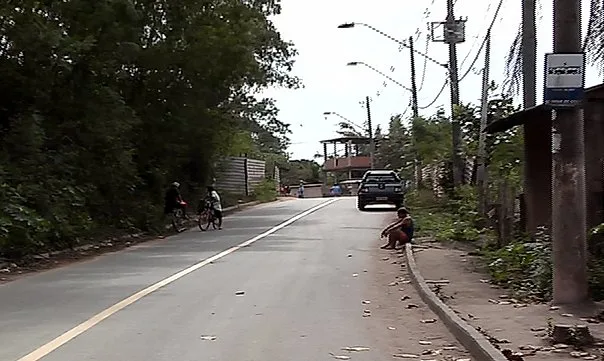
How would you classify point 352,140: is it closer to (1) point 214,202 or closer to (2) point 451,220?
(1) point 214,202

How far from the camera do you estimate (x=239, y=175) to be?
55969 mm

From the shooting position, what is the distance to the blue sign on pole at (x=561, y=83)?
1035 centimetres

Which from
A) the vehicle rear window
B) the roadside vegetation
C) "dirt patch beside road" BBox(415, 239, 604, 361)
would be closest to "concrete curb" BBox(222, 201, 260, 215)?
the vehicle rear window

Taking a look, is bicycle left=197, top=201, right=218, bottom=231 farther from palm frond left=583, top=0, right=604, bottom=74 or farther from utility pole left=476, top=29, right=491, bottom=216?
palm frond left=583, top=0, right=604, bottom=74

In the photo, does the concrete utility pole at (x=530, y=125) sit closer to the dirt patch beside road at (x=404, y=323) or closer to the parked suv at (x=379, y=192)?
the dirt patch beside road at (x=404, y=323)

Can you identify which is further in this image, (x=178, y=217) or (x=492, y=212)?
(x=178, y=217)

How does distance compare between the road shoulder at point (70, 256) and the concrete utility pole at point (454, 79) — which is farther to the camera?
the concrete utility pole at point (454, 79)

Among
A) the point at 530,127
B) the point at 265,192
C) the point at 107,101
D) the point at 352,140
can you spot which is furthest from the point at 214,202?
A: the point at 352,140

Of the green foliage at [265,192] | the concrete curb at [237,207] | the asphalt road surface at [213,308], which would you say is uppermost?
the green foliage at [265,192]

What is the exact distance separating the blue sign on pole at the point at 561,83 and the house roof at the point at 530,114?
3.93ft

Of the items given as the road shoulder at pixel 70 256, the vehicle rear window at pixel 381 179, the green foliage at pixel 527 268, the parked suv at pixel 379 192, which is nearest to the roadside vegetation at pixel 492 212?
the green foliage at pixel 527 268

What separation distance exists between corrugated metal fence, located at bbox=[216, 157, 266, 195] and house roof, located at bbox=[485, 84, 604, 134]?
108 feet

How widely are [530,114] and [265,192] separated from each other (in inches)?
1770

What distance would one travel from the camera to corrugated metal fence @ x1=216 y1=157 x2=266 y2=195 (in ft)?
167
